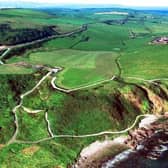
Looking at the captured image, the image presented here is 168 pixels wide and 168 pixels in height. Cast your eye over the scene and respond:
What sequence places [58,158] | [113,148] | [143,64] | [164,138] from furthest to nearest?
1. [143,64]
2. [164,138]
3. [113,148]
4. [58,158]

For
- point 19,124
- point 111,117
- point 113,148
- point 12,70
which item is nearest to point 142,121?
point 111,117

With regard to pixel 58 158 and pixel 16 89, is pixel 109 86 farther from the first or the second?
pixel 58 158

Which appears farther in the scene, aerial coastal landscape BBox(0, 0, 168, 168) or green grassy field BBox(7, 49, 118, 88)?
green grassy field BBox(7, 49, 118, 88)

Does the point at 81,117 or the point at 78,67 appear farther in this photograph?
the point at 78,67

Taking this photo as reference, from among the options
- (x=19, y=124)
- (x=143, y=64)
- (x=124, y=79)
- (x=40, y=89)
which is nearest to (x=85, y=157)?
(x=19, y=124)

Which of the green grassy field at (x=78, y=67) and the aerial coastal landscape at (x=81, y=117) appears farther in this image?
the green grassy field at (x=78, y=67)

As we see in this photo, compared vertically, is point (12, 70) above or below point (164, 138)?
above

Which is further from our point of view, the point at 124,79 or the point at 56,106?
the point at 124,79

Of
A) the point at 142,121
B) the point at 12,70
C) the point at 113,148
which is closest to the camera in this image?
the point at 113,148

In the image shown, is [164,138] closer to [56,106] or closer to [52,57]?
[56,106]
